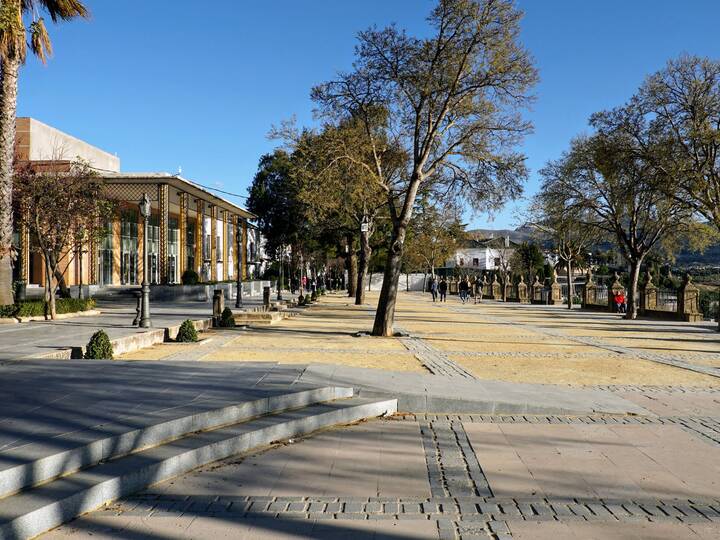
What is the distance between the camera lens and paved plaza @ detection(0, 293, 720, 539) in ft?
14.4

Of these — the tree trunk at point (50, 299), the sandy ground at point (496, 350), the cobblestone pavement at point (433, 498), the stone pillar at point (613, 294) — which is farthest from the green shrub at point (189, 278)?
the cobblestone pavement at point (433, 498)

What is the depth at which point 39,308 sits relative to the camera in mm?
19500

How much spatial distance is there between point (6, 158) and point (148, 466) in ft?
56.5

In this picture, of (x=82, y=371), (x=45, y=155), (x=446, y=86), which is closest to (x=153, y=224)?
(x=45, y=155)

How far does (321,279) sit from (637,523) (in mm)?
81109

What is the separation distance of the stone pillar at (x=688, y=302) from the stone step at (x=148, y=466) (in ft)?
82.2

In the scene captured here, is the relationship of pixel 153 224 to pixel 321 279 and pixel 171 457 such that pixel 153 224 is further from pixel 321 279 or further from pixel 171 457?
pixel 171 457

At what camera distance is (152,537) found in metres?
4.11

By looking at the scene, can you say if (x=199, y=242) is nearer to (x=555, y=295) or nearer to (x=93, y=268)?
(x=93, y=268)

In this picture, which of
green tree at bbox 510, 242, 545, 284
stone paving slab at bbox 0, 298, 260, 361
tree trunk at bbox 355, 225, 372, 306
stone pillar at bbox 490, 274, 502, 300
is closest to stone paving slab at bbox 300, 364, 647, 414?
stone paving slab at bbox 0, 298, 260, 361

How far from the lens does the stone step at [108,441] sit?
174 inches

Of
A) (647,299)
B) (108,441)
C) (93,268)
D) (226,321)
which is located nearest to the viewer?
(108,441)

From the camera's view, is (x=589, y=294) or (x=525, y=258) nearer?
(x=589, y=294)

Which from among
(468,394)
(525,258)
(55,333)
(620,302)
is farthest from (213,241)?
(468,394)
